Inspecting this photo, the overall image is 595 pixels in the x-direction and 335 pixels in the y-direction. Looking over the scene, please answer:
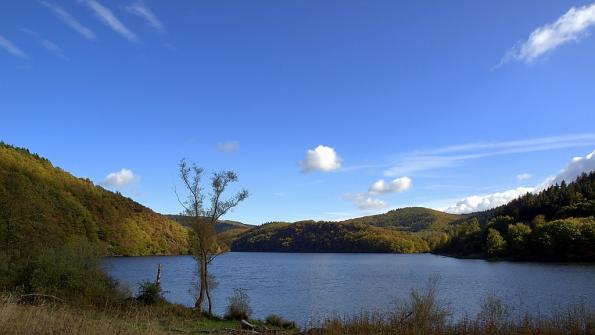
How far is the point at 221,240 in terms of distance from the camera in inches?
1192

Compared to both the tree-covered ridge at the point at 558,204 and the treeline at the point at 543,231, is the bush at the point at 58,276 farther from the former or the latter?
the tree-covered ridge at the point at 558,204

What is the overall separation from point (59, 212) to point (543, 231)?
407 ft

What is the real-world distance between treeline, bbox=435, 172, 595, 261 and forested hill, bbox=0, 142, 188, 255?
81266 millimetres

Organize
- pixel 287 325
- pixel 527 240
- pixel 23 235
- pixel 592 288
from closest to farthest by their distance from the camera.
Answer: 1. pixel 287 325
2. pixel 23 235
3. pixel 592 288
4. pixel 527 240

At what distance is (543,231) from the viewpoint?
4459 inches

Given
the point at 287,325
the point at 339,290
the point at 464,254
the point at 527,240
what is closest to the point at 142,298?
the point at 287,325

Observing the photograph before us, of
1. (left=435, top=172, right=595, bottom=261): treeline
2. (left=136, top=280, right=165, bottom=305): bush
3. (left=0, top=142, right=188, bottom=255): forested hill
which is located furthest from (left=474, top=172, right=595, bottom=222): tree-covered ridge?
(left=136, top=280, right=165, bottom=305): bush

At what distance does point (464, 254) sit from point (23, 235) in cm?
14108

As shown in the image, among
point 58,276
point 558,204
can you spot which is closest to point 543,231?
point 558,204

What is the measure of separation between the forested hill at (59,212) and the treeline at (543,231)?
81.3 meters

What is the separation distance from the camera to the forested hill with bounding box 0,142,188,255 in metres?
42.0

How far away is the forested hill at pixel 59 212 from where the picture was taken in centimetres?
4197

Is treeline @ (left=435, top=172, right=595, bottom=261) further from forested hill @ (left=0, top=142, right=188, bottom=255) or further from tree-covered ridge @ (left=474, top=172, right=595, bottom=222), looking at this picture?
forested hill @ (left=0, top=142, right=188, bottom=255)

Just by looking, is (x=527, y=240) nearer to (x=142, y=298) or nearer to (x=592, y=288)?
(x=592, y=288)
